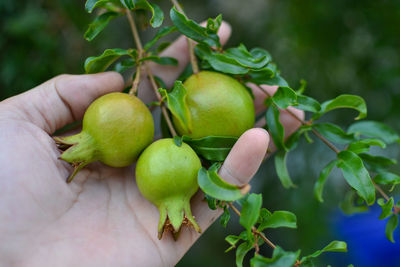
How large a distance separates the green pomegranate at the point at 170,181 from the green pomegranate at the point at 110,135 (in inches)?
3.8

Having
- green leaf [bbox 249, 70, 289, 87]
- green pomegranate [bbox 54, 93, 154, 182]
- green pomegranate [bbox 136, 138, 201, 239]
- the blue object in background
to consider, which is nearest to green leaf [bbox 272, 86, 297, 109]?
green leaf [bbox 249, 70, 289, 87]

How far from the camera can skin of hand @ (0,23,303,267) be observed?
119 centimetres

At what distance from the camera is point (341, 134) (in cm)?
143

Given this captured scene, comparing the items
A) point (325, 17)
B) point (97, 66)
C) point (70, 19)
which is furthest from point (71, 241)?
point (325, 17)

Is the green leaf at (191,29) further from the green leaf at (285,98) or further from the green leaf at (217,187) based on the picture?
the green leaf at (217,187)

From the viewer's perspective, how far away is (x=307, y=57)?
83.6 inches

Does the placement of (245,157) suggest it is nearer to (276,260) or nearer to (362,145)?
(276,260)

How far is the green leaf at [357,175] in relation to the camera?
1.18 meters

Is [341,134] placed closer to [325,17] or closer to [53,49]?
[325,17]

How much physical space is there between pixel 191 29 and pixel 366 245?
6.27ft

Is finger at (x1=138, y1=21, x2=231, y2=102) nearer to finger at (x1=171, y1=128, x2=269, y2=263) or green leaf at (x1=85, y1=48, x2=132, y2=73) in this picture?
green leaf at (x1=85, y1=48, x2=132, y2=73)

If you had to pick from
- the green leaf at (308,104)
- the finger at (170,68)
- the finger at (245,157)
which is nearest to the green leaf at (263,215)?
the finger at (245,157)

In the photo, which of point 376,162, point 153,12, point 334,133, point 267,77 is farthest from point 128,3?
point 376,162

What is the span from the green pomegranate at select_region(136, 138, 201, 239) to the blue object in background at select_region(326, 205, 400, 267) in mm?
1427
